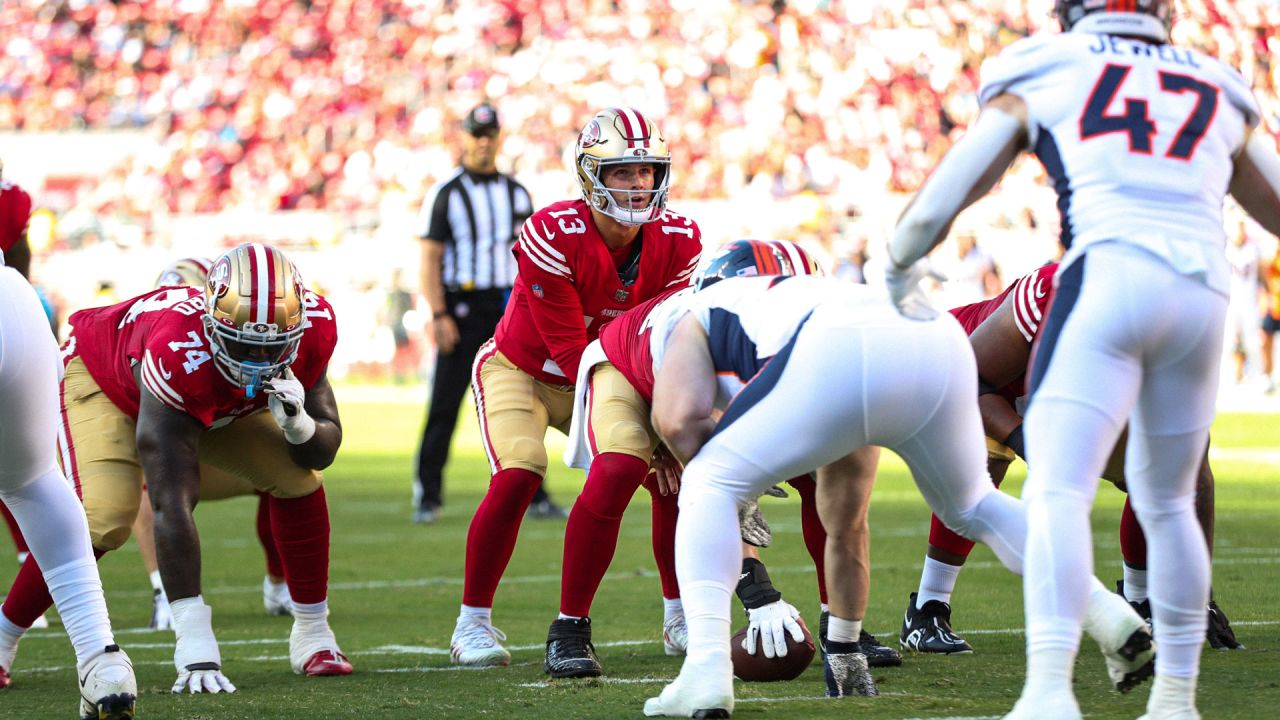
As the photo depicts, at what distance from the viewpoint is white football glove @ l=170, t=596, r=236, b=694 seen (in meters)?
4.49

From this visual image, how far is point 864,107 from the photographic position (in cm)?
2180

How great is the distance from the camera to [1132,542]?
201 inches

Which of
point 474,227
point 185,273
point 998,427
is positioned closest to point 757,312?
point 998,427

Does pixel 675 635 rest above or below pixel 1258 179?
below

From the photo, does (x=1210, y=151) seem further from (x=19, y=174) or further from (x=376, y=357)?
(x=19, y=174)

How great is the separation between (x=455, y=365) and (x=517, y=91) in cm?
1557

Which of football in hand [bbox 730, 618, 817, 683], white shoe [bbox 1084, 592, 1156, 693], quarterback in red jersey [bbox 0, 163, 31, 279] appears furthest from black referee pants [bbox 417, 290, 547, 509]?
white shoe [bbox 1084, 592, 1156, 693]

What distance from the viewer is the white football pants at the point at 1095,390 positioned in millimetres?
3176

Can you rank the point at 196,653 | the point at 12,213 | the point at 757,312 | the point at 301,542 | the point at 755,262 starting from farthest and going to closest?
the point at 12,213 → the point at 301,542 → the point at 196,653 → the point at 755,262 → the point at 757,312

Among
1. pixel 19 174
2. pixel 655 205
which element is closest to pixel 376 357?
pixel 19 174

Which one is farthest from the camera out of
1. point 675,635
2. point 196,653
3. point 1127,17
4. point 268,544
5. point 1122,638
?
point 268,544

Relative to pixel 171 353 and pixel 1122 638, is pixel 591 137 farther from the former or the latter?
pixel 1122 638

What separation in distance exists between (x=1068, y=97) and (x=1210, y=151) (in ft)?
0.97

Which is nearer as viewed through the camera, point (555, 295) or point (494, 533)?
point (494, 533)
